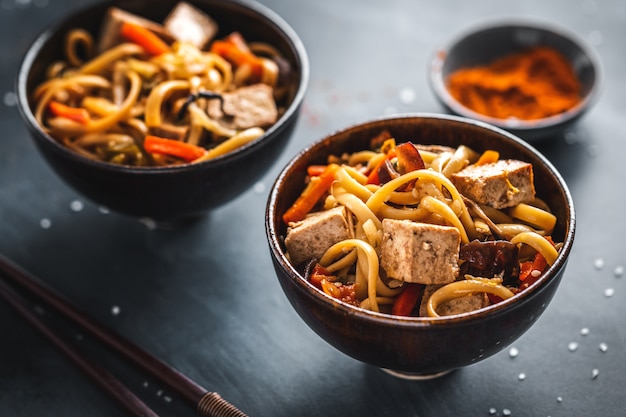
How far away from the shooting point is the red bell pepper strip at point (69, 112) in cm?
304

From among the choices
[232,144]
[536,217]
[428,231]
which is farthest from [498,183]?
[232,144]

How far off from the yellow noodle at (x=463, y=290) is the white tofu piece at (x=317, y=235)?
1.18ft

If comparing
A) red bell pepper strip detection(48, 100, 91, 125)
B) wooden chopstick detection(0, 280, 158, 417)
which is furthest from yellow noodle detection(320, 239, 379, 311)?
red bell pepper strip detection(48, 100, 91, 125)

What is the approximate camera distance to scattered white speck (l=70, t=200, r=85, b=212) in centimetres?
339

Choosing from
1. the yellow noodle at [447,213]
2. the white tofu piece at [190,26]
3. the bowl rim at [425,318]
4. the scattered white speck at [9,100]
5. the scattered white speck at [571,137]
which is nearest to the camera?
the bowl rim at [425,318]

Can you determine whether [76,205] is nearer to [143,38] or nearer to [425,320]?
[143,38]

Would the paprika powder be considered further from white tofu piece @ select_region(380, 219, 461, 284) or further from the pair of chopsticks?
the pair of chopsticks

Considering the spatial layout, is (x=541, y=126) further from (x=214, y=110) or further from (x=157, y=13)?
(x=157, y=13)

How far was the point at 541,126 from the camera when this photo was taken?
3320 millimetres

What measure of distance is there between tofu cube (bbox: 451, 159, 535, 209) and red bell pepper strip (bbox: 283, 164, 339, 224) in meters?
0.40

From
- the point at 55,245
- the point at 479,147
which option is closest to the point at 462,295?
the point at 479,147

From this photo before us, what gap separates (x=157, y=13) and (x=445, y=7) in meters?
1.59

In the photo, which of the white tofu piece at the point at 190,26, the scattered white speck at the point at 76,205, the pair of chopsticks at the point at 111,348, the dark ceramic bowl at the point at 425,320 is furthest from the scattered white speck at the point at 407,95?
the pair of chopsticks at the point at 111,348

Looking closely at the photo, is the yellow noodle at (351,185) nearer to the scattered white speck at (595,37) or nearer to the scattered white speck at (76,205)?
the scattered white speck at (76,205)
